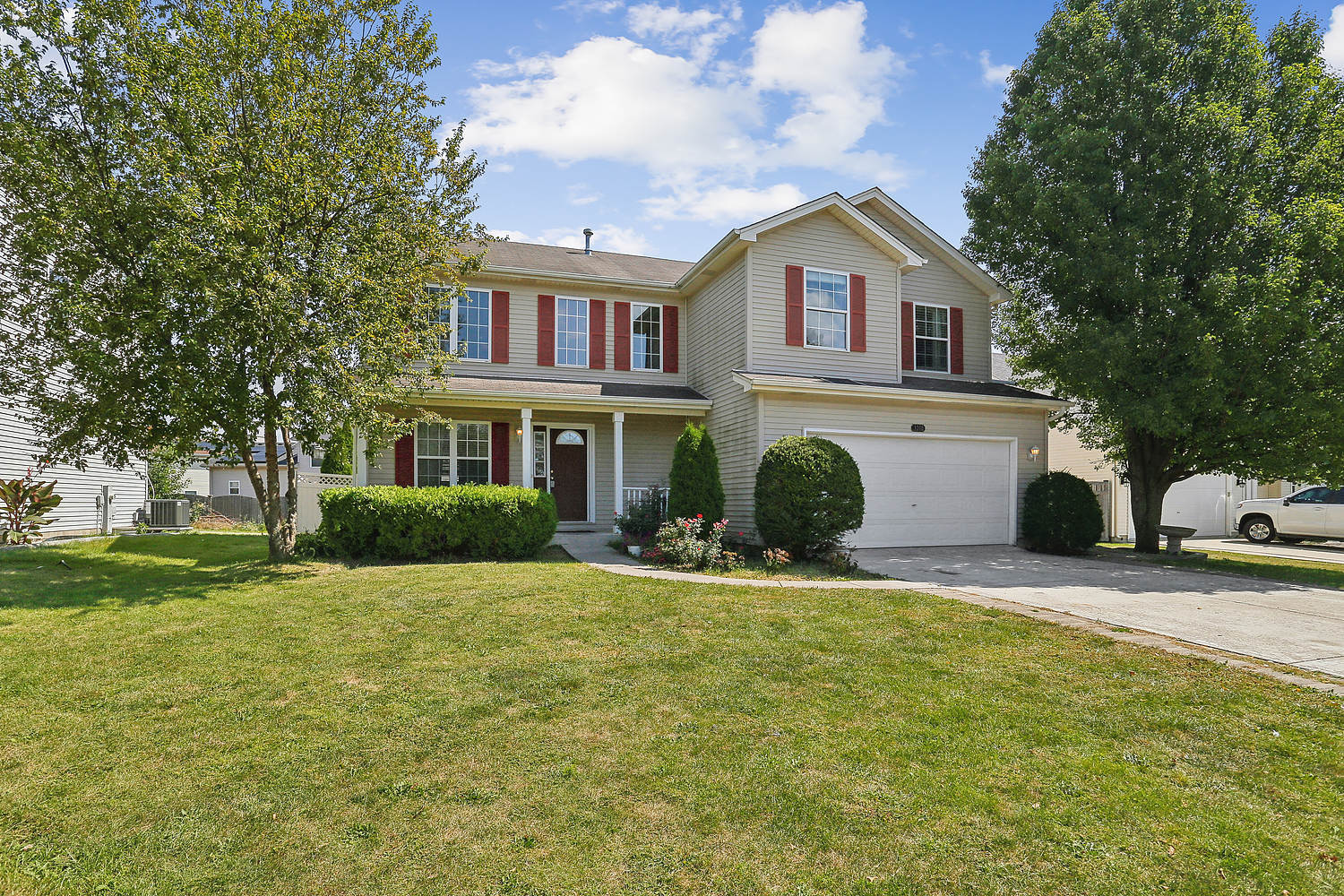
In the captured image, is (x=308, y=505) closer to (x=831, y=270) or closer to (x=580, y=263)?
(x=580, y=263)

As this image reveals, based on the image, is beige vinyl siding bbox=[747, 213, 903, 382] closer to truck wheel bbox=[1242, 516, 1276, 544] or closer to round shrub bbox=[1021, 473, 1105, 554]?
round shrub bbox=[1021, 473, 1105, 554]

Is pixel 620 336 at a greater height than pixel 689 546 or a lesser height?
greater

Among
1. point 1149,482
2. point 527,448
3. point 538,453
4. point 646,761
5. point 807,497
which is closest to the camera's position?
point 646,761

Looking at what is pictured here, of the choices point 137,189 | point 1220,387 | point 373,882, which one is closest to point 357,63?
point 137,189

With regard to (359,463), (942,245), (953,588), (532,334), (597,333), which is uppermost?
(942,245)

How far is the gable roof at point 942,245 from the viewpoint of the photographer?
14930 millimetres

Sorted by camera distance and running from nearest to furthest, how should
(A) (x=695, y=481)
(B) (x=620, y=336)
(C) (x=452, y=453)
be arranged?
(A) (x=695, y=481)
(C) (x=452, y=453)
(B) (x=620, y=336)

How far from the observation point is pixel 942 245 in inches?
599

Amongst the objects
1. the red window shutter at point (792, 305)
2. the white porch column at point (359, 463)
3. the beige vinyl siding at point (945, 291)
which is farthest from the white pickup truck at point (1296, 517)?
the white porch column at point (359, 463)

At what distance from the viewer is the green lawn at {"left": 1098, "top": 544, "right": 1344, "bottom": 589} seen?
413 inches

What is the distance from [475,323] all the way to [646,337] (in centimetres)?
381

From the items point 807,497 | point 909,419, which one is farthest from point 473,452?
point 909,419

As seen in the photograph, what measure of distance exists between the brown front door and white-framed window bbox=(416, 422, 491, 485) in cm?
146

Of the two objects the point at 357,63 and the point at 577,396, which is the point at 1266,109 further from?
the point at 357,63
